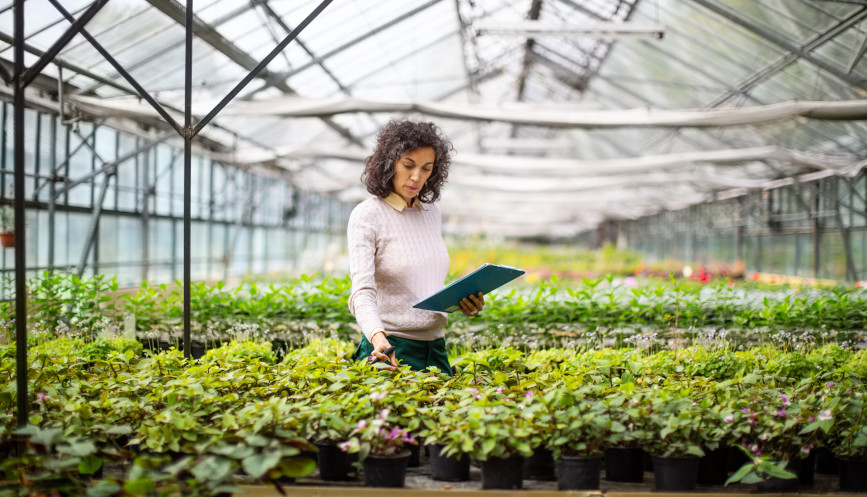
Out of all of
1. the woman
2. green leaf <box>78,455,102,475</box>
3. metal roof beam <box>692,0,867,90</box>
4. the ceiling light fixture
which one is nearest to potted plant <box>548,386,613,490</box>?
the woman

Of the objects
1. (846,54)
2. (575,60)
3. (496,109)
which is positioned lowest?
(496,109)

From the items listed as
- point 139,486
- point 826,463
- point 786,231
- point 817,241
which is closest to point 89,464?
point 139,486

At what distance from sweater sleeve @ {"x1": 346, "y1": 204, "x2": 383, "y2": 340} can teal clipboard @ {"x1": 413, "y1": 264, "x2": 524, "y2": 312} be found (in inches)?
4.9

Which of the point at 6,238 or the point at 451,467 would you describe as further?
the point at 6,238

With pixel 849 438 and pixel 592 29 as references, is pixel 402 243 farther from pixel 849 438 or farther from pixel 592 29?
pixel 592 29

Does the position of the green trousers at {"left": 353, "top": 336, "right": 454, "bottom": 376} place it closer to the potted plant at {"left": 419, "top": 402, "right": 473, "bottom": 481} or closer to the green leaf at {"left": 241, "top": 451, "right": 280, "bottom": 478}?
the potted plant at {"left": 419, "top": 402, "right": 473, "bottom": 481}

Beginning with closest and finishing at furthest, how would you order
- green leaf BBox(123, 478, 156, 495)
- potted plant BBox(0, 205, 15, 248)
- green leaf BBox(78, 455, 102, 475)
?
1. green leaf BBox(123, 478, 156, 495)
2. green leaf BBox(78, 455, 102, 475)
3. potted plant BBox(0, 205, 15, 248)

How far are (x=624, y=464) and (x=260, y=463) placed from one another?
0.90m

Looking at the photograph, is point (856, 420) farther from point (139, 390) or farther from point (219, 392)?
point (139, 390)

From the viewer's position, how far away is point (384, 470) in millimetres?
1482

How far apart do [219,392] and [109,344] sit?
103 cm

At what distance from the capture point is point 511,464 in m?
1.50

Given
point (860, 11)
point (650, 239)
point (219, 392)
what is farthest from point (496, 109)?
point (650, 239)

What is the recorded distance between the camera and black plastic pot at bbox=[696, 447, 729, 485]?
1.64 meters
